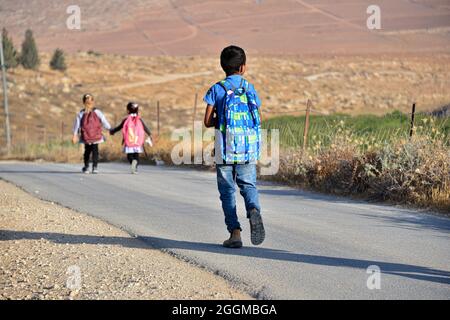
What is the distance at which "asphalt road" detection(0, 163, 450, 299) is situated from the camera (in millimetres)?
7000

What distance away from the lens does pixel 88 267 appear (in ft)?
25.5

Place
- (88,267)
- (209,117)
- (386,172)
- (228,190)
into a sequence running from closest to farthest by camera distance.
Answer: (88,267) → (209,117) → (228,190) → (386,172)

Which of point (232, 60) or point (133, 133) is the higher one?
point (232, 60)

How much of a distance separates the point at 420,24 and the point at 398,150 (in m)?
92.7

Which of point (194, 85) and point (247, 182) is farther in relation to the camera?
point (194, 85)

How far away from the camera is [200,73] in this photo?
82625mm

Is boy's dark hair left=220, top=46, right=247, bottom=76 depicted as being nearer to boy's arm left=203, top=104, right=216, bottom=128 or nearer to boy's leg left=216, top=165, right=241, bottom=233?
boy's arm left=203, top=104, right=216, bottom=128

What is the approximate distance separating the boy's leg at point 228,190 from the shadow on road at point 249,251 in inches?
11.8

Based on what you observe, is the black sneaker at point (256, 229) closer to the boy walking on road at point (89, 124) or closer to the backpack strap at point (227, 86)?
the backpack strap at point (227, 86)

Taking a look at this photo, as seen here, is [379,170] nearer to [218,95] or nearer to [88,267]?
[218,95]

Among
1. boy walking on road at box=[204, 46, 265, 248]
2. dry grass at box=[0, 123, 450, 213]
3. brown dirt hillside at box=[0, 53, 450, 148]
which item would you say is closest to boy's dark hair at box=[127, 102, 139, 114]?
dry grass at box=[0, 123, 450, 213]

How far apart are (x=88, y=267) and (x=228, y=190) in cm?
163

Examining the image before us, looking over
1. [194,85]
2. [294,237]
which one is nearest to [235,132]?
[294,237]
